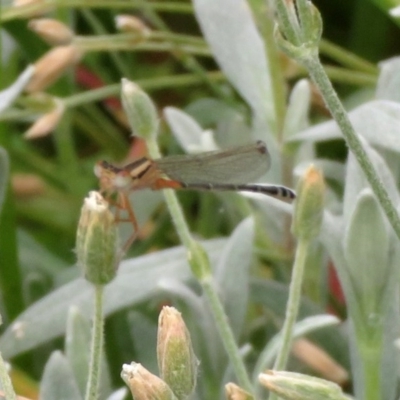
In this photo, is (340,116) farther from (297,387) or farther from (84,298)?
(84,298)

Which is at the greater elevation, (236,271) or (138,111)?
(138,111)

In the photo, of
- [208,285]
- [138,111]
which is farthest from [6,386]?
[138,111]

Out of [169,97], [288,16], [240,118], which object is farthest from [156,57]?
[288,16]

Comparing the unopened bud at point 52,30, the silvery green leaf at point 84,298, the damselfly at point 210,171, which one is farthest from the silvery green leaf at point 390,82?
the unopened bud at point 52,30

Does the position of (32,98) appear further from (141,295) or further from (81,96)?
Answer: (141,295)

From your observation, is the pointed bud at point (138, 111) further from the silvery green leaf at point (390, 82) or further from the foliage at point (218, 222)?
the silvery green leaf at point (390, 82)

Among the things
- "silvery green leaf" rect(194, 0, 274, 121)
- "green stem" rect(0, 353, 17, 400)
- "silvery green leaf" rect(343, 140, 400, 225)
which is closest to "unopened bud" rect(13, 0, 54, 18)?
"silvery green leaf" rect(194, 0, 274, 121)
